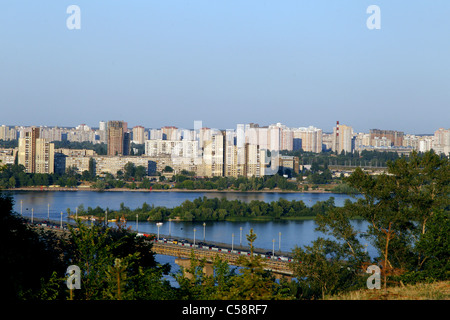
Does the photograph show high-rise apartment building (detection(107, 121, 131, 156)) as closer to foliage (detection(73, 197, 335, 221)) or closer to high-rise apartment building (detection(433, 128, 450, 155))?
foliage (detection(73, 197, 335, 221))

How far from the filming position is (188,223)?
1021 centimetres

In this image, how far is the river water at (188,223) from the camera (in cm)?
807

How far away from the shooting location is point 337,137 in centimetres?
2809

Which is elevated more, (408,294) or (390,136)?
(390,136)

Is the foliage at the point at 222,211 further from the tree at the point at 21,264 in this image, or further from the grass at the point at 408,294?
the grass at the point at 408,294

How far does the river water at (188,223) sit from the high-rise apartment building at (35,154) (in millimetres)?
2815

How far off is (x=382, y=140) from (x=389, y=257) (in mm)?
30385

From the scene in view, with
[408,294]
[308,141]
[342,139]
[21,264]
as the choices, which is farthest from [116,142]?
[408,294]

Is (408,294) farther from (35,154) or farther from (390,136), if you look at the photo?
(390,136)

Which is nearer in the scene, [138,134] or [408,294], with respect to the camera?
[408,294]

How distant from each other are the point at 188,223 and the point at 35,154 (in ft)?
29.0

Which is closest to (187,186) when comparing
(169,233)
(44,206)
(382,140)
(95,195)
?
(95,195)

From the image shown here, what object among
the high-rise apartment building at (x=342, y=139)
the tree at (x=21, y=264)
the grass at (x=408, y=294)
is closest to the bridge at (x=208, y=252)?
the tree at (x=21, y=264)
